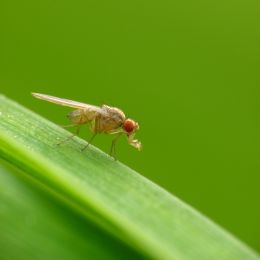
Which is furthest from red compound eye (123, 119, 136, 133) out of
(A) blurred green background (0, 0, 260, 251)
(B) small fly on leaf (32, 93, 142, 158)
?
(A) blurred green background (0, 0, 260, 251)

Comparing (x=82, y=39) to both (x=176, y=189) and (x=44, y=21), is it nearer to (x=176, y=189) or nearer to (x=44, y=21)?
(x=44, y=21)

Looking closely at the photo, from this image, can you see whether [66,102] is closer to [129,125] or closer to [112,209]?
[129,125]

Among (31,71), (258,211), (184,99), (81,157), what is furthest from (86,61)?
(81,157)

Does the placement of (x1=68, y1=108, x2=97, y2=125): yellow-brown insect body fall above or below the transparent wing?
below

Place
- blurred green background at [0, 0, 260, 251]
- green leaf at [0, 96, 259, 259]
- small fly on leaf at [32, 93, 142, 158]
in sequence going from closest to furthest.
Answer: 1. green leaf at [0, 96, 259, 259]
2. small fly on leaf at [32, 93, 142, 158]
3. blurred green background at [0, 0, 260, 251]

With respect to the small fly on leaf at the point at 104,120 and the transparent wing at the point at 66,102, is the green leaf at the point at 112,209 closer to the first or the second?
the transparent wing at the point at 66,102

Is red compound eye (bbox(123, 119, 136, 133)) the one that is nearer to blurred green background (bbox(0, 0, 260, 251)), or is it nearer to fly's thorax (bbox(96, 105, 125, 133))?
fly's thorax (bbox(96, 105, 125, 133))

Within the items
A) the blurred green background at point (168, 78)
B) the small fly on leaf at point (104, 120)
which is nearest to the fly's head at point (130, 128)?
the small fly on leaf at point (104, 120)
